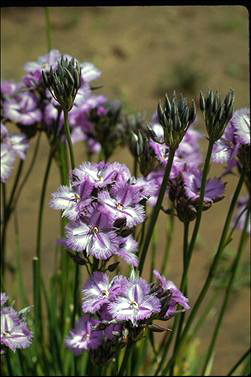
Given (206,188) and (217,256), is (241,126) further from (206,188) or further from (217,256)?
(217,256)

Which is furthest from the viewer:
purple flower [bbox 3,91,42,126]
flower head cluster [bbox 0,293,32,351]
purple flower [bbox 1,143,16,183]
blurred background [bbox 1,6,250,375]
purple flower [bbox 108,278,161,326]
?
blurred background [bbox 1,6,250,375]

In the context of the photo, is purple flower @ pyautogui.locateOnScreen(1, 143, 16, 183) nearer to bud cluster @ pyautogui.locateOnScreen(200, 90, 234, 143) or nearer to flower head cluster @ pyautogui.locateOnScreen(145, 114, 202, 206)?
flower head cluster @ pyautogui.locateOnScreen(145, 114, 202, 206)

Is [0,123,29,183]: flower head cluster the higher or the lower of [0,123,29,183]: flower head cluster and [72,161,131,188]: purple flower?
the higher

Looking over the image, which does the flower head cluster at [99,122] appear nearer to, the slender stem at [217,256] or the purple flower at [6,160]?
the purple flower at [6,160]

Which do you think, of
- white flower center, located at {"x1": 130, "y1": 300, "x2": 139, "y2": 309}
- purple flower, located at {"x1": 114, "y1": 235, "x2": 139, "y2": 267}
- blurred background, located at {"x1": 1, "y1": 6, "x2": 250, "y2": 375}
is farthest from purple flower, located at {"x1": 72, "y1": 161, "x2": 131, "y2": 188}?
blurred background, located at {"x1": 1, "y1": 6, "x2": 250, "y2": 375}

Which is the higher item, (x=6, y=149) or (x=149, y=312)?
(x=6, y=149)

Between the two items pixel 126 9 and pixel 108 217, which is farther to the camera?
pixel 126 9

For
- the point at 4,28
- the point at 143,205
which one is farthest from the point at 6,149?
the point at 4,28

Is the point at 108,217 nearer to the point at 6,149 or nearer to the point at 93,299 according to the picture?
the point at 93,299
